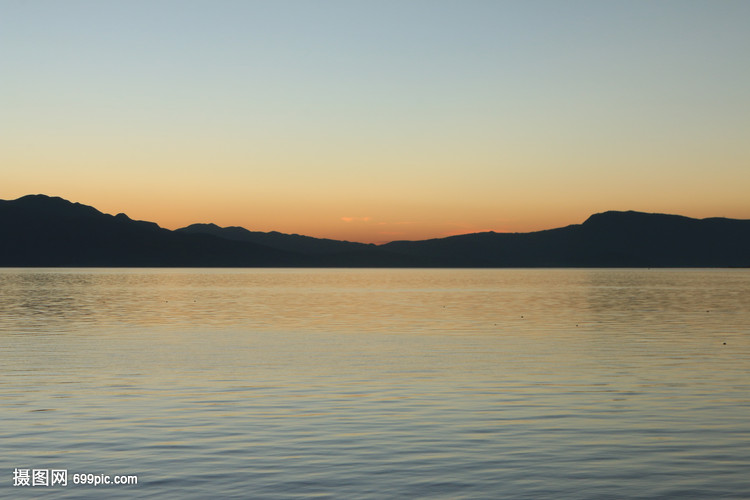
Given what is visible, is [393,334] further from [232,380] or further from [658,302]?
[658,302]

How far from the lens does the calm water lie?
1786 centimetres

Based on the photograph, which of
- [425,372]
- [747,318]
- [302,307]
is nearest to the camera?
[425,372]

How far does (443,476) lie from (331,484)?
102 inches

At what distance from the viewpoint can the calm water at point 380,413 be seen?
1786cm

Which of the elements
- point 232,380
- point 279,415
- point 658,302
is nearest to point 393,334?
point 232,380

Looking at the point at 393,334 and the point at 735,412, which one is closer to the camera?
the point at 735,412

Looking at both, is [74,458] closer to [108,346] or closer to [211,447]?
[211,447]

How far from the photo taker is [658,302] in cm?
9694

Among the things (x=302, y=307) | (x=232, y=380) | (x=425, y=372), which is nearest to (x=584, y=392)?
(x=425, y=372)

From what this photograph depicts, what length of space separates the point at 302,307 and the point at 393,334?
34.1 meters

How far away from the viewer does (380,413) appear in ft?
84.0

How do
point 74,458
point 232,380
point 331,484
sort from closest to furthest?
point 331,484 < point 74,458 < point 232,380

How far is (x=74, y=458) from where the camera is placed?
19688mm

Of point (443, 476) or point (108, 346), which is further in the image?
point (108, 346)
